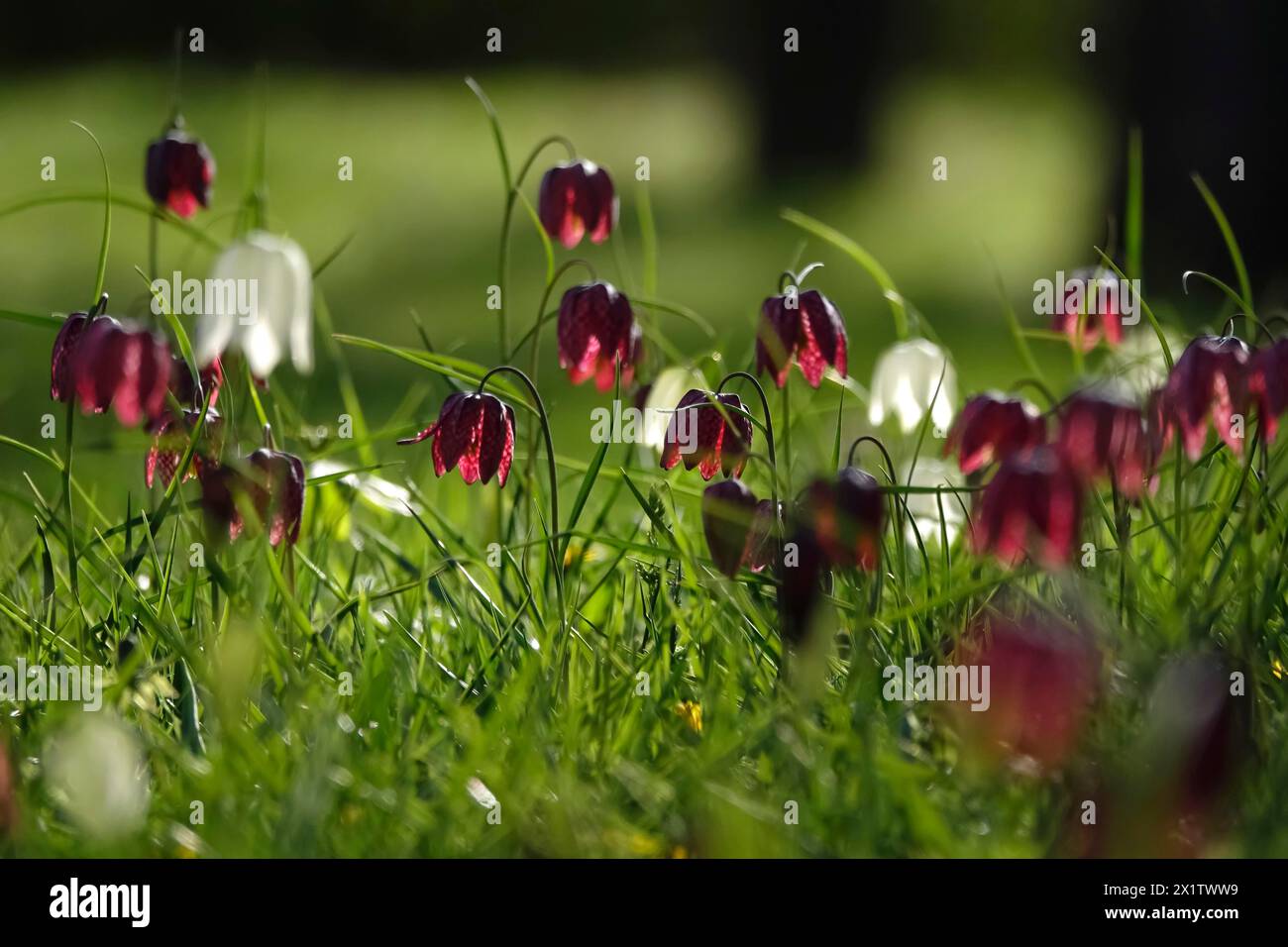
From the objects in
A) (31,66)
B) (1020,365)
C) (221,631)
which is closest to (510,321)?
(1020,365)

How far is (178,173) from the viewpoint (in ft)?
5.16

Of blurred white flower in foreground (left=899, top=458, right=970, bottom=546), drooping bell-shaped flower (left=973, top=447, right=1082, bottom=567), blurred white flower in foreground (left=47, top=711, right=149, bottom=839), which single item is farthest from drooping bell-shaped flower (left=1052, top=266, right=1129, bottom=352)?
blurred white flower in foreground (left=47, top=711, right=149, bottom=839)

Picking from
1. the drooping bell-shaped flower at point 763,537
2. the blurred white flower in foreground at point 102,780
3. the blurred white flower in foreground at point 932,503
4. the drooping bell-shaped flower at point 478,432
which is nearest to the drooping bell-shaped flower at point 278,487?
the drooping bell-shaped flower at point 478,432

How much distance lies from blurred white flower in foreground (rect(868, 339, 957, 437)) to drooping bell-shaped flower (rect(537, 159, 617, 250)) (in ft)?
1.07

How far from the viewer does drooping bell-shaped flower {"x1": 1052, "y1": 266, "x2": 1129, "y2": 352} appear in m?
1.54

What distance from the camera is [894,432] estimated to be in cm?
227

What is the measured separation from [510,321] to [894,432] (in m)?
3.12

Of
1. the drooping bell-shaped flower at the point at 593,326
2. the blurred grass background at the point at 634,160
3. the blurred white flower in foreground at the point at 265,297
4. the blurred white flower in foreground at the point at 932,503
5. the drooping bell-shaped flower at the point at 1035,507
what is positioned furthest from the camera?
the blurred grass background at the point at 634,160

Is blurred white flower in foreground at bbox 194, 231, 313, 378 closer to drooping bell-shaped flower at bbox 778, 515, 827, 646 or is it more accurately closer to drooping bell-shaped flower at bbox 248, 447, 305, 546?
drooping bell-shaped flower at bbox 248, 447, 305, 546

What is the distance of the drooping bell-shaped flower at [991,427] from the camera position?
125 cm

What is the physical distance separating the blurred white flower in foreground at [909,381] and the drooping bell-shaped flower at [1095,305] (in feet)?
0.56

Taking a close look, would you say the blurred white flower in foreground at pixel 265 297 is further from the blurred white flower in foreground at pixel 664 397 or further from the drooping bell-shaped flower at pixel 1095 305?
the drooping bell-shaped flower at pixel 1095 305

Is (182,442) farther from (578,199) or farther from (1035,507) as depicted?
(1035,507)

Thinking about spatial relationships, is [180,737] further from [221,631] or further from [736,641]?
[736,641]
